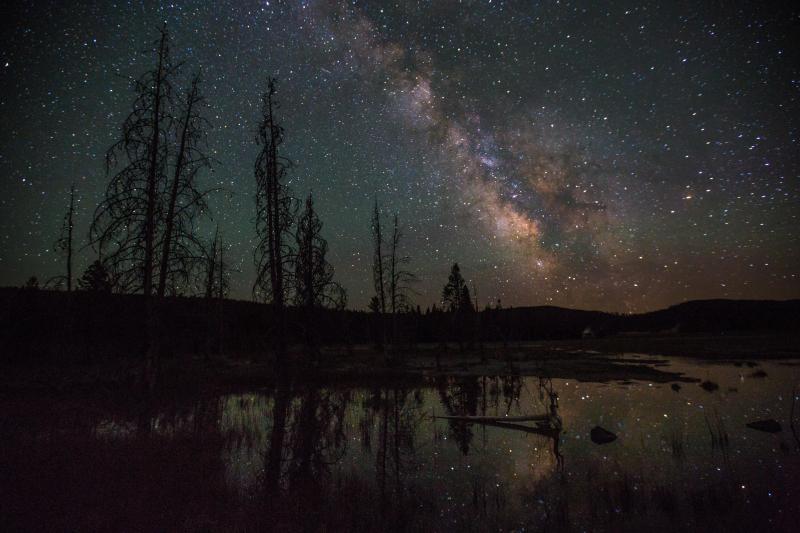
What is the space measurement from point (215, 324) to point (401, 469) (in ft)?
140

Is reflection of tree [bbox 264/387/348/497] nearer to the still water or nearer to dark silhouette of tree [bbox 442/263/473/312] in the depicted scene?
the still water

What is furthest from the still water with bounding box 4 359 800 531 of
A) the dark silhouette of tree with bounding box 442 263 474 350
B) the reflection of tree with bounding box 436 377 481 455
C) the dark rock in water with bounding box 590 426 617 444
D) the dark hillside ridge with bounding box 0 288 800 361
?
the dark silhouette of tree with bounding box 442 263 474 350

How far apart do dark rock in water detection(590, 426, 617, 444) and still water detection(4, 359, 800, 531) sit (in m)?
0.30

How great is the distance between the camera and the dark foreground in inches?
237

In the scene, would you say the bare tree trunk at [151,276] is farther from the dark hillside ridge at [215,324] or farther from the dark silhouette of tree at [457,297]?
the dark silhouette of tree at [457,297]

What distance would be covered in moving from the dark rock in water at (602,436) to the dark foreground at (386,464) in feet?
0.78

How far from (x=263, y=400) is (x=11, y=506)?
36.5 ft

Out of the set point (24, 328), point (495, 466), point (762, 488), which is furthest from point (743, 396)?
point (24, 328)

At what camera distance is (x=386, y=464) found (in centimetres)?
897

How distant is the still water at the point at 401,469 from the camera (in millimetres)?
6012

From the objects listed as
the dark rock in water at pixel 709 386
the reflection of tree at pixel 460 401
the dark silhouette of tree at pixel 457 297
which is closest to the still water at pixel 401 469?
the reflection of tree at pixel 460 401

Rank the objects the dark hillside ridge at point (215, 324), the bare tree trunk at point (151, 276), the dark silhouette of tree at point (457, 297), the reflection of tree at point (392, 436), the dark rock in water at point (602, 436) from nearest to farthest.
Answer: the reflection of tree at point (392, 436) → the dark rock in water at point (602, 436) → the bare tree trunk at point (151, 276) → the dark hillside ridge at point (215, 324) → the dark silhouette of tree at point (457, 297)

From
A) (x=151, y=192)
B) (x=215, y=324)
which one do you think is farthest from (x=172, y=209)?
(x=215, y=324)

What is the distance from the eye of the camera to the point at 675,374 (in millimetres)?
25078
